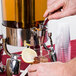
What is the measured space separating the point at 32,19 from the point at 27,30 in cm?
5

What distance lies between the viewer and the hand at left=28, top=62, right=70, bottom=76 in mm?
681

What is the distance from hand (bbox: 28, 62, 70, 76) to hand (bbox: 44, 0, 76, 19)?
0.20m

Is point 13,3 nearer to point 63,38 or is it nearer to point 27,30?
point 27,30

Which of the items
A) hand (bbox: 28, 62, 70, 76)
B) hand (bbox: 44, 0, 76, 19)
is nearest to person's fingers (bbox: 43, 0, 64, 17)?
hand (bbox: 44, 0, 76, 19)

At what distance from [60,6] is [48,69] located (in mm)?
275

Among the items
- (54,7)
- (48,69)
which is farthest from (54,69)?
(54,7)

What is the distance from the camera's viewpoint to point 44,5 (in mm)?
805

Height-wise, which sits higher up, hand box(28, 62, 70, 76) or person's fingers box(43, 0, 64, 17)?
person's fingers box(43, 0, 64, 17)

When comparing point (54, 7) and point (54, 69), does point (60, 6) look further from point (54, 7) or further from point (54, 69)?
point (54, 69)

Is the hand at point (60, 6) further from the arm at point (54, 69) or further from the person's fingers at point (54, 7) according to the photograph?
the arm at point (54, 69)

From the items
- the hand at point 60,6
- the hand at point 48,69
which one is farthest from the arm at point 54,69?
the hand at point 60,6

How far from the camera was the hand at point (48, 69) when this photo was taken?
681 mm

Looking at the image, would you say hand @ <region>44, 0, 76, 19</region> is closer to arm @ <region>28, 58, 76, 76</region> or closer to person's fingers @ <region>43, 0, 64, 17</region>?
person's fingers @ <region>43, 0, 64, 17</region>

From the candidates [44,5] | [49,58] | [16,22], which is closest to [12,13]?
[16,22]
